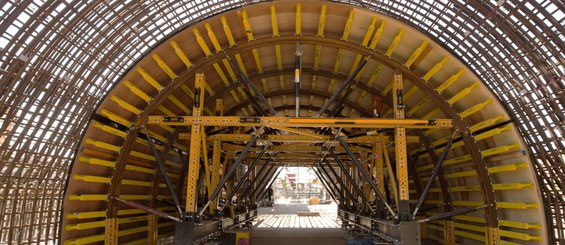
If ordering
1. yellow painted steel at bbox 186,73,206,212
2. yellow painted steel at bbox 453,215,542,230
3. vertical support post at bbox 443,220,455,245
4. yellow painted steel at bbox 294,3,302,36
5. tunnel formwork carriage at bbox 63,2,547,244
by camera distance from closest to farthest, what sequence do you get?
yellow painted steel at bbox 186,73,206,212 → yellow painted steel at bbox 453,215,542,230 → tunnel formwork carriage at bbox 63,2,547,244 → yellow painted steel at bbox 294,3,302,36 → vertical support post at bbox 443,220,455,245

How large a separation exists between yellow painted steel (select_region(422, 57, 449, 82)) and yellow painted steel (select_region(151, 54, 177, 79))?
7354mm

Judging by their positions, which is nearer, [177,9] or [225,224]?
[225,224]

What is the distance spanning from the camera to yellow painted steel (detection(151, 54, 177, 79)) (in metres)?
11.1

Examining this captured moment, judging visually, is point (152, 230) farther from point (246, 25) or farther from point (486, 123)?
point (486, 123)

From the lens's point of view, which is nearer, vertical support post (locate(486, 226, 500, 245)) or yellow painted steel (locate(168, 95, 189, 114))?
vertical support post (locate(486, 226, 500, 245))

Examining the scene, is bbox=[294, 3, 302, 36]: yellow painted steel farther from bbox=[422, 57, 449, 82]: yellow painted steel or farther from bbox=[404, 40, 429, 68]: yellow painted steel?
bbox=[422, 57, 449, 82]: yellow painted steel

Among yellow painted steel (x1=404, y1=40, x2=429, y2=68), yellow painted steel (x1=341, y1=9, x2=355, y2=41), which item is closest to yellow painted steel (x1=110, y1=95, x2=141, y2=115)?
yellow painted steel (x1=341, y1=9, x2=355, y2=41)

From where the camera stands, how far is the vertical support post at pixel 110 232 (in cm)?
1112

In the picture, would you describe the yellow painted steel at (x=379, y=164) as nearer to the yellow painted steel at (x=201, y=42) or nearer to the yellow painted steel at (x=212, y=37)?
the yellow painted steel at (x=212, y=37)

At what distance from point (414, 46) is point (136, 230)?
414 inches

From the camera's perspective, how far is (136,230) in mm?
13336

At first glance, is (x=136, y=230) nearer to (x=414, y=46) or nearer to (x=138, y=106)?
(x=138, y=106)

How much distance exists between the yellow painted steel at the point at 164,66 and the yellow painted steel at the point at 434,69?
290 inches

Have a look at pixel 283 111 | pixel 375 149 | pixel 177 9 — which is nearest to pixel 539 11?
pixel 375 149
